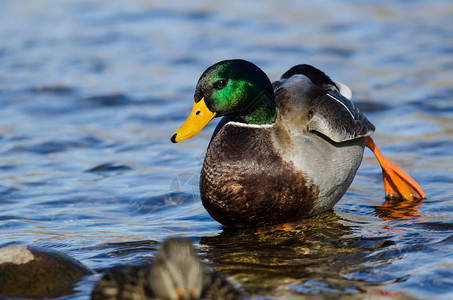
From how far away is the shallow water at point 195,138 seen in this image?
4934mm

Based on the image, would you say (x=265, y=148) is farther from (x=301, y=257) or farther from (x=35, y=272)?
(x=35, y=272)

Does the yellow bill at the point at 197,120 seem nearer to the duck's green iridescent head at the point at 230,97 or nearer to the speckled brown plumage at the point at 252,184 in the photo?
the duck's green iridescent head at the point at 230,97

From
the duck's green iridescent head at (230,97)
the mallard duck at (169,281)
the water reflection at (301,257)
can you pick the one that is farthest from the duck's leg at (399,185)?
the mallard duck at (169,281)

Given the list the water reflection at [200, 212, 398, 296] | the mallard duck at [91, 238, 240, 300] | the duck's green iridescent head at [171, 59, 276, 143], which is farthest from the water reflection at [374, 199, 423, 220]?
the mallard duck at [91, 238, 240, 300]

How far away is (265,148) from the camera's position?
5.27m

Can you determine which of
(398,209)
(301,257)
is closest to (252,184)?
(301,257)

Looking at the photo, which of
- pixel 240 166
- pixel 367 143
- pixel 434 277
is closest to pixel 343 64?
pixel 367 143

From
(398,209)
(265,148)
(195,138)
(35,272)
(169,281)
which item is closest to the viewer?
(169,281)

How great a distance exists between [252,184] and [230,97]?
642mm

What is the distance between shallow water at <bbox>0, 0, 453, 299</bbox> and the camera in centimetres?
493

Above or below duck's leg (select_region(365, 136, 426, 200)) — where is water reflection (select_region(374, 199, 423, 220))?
below

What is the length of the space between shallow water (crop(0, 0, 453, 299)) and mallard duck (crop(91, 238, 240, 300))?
69cm

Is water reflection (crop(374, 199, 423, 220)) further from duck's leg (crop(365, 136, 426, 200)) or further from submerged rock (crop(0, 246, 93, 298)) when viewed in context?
submerged rock (crop(0, 246, 93, 298))

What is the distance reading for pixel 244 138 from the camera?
5367 mm
